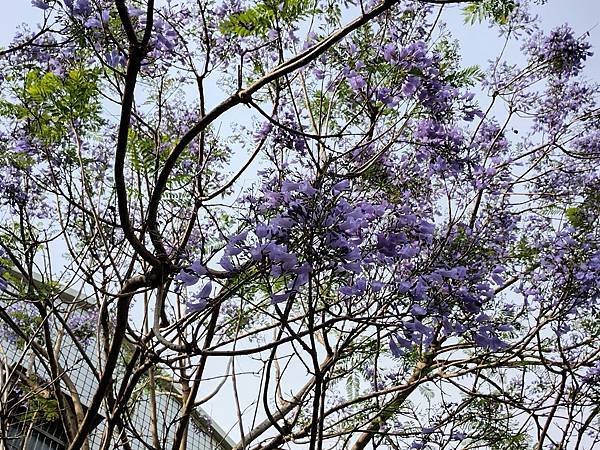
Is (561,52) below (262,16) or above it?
above

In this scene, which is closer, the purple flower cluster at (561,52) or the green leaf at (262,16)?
the green leaf at (262,16)

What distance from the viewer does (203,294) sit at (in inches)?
94.2

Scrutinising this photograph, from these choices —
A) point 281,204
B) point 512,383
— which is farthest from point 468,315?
point 512,383

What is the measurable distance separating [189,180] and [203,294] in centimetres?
146

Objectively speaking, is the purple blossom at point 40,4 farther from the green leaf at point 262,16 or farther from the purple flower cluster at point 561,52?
the purple flower cluster at point 561,52

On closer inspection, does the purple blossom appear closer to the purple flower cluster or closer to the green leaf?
the green leaf

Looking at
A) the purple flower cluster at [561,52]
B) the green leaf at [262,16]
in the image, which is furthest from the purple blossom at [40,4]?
the purple flower cluster at [561,52]

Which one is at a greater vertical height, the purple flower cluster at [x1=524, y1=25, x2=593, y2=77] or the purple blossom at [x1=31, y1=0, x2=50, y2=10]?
the purple flower cluster at [x1=524, y1=25, x2=593, y2=77]

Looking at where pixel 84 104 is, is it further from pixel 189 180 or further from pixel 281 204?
pixel 281 204

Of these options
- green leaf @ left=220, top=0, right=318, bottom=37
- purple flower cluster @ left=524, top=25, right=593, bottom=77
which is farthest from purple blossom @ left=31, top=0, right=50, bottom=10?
purple flower cluster @ left=524, top=25, right=593, bottom=77

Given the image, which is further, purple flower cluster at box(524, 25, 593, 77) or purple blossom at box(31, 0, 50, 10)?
purple flower cluster at box(524, 25, 593, 77)

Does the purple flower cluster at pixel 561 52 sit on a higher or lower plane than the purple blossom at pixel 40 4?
higher

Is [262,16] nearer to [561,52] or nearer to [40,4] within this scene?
[40,4]

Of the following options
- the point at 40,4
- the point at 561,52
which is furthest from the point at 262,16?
the point at 561,52
